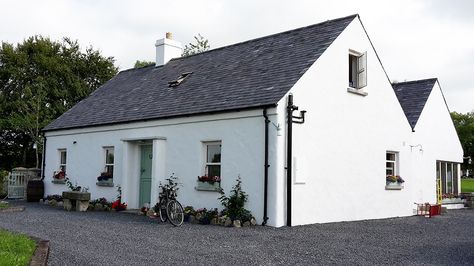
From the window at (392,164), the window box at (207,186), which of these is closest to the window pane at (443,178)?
the window at (392,164)

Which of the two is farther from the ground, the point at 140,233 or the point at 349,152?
the point at 349,152

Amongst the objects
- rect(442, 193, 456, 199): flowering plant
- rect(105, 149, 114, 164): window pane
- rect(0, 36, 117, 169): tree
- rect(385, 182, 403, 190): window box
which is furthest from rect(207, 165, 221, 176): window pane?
rect(0, 36, 117, 169): tree

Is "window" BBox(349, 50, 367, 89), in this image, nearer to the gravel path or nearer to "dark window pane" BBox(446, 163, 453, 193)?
the gravel path

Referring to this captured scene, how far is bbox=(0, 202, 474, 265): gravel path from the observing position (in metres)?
8.06

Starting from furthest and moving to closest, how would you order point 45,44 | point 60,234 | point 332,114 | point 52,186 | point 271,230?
point 45,44
point 52,186
point 332,114
point 271,230
point 60,234

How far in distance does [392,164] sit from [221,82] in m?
7.08

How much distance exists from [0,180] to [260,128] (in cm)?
1746

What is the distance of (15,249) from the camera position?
25.2ft

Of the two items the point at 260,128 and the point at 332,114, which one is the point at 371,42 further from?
the point at 260,128

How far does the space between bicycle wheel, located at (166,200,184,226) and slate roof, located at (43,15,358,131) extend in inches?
123

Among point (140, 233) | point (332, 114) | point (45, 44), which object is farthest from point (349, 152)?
point (45, 44)

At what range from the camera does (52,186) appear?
70.0 ft

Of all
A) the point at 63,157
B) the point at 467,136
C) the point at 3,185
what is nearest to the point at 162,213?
the point at 63,157

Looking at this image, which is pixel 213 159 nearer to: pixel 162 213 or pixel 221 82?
pixel 162 213
